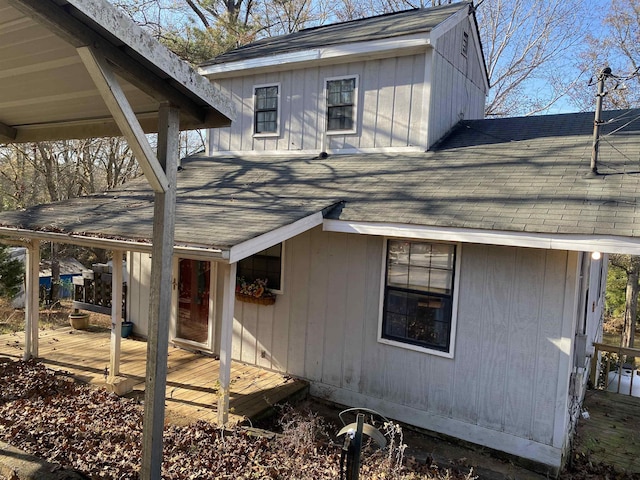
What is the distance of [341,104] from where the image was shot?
25.8 ft

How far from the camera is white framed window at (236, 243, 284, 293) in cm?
656

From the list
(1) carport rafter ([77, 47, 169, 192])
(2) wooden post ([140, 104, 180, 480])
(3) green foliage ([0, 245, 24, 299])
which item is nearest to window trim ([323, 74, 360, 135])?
(2) wooden post ([140, 104, 180, 480])

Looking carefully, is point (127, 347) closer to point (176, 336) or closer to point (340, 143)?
point (176, 336)

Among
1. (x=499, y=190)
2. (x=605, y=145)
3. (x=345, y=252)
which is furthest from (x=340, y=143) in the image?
(x=605, y=145)

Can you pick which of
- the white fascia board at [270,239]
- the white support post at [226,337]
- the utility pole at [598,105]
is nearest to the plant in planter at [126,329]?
the white support post at [226,337]

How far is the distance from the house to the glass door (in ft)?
0.11

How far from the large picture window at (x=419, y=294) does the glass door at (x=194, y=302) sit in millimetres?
3208

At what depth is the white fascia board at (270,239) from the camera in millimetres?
4312

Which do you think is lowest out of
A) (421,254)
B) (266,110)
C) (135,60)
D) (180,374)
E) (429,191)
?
(180,374)

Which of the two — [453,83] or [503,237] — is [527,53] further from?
[503,237]

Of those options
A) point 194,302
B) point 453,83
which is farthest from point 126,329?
point 453,83

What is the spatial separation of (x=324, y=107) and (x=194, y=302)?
13.8 feet

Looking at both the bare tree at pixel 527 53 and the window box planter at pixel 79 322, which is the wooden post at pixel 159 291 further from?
the bare tree at pixel 527 53

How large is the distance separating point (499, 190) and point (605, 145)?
7.32ft
